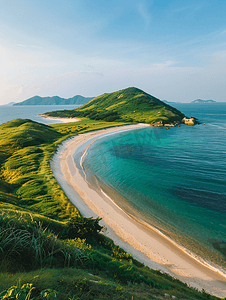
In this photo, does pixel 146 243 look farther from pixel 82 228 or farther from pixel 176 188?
pixel 176 188

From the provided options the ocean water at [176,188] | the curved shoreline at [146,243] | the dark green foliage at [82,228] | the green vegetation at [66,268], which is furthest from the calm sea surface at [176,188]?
the dark green foliage at [82,228]

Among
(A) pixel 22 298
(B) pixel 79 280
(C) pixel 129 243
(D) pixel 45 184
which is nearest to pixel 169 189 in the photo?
(C) pixel 129 243

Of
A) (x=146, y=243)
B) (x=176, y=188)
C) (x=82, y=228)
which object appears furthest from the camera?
(x=176, y=188)

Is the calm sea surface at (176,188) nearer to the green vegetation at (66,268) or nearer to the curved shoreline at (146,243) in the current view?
the curved shoreline at (146,243)

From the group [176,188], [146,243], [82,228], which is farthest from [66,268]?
[176,188]

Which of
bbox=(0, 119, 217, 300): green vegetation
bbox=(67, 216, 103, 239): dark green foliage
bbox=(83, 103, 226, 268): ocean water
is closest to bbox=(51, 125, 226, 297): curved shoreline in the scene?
bbox=(83, 103, 226, 268): ocean water

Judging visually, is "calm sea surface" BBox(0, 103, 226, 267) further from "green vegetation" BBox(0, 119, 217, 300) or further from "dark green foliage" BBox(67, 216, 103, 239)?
"dark green foliage" BBox(67, 216, 103, 239)

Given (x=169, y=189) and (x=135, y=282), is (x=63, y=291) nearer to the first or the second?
(x=135, y=282)
